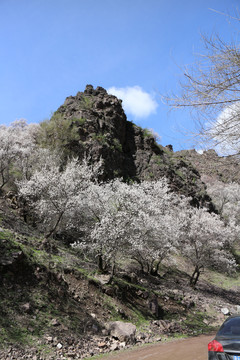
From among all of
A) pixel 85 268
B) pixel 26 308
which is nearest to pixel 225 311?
pixel 85 268

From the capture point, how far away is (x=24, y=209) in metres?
19.9

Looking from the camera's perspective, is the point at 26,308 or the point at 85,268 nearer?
the point at 26,308

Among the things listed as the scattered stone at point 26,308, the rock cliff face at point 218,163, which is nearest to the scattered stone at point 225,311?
the scattered stone at point 26,308

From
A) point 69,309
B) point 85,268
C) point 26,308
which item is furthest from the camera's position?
point 85,268

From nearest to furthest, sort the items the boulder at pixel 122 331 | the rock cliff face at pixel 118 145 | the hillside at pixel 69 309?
the hillside at pixel 69 309, the boulder at pixel 122 331, the rock cliff face at pixel 118 145

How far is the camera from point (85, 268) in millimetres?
14336

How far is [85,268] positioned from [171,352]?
654cm

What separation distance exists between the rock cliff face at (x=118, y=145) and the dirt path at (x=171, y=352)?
23669 millimetres

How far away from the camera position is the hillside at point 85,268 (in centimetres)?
822

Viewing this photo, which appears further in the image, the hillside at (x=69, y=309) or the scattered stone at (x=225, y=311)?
the scattered stone at (x=225, y=311)

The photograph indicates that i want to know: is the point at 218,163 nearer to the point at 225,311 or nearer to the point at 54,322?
the point at 54,322

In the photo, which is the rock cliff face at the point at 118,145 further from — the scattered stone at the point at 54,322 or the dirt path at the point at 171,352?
the scattered stone at the point at 54,322

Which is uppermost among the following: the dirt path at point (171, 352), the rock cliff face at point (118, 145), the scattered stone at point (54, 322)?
the rock cliff face at point (118, 145)

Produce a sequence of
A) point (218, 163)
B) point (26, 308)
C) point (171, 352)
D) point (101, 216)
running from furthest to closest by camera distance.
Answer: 1. point (101, 216)
2. point (171, 352)
3. point (26, 308)
4. point (218, 163)
